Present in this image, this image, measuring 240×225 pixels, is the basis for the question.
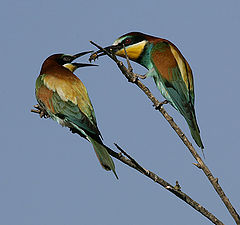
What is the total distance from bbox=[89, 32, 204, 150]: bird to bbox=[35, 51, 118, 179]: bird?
402mm

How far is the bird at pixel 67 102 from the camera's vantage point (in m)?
2.82

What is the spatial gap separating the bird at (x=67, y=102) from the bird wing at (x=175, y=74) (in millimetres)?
612

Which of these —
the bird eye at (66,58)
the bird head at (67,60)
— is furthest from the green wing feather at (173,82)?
the bird eye at (66,58)

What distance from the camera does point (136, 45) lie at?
361cm

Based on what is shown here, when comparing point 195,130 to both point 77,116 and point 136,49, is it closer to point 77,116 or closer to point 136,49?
point 77,116

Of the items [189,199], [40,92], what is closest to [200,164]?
[189,199]

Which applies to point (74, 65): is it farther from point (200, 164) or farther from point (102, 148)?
point (200, 164)

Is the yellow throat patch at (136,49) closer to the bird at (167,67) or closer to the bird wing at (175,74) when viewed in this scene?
the bird at (167,67)

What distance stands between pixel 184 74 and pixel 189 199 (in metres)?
1.51

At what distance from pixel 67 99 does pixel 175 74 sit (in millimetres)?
844

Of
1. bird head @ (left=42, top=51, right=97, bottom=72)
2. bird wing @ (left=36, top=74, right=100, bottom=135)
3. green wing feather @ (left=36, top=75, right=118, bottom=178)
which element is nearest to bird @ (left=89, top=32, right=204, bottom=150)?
bird head @ (left=42, top=51, right=97, bottom=72)

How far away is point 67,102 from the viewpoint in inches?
119

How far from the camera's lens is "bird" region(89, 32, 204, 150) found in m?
2.97

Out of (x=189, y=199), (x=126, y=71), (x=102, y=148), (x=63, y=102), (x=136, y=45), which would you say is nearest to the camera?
(x=189, y=199)
